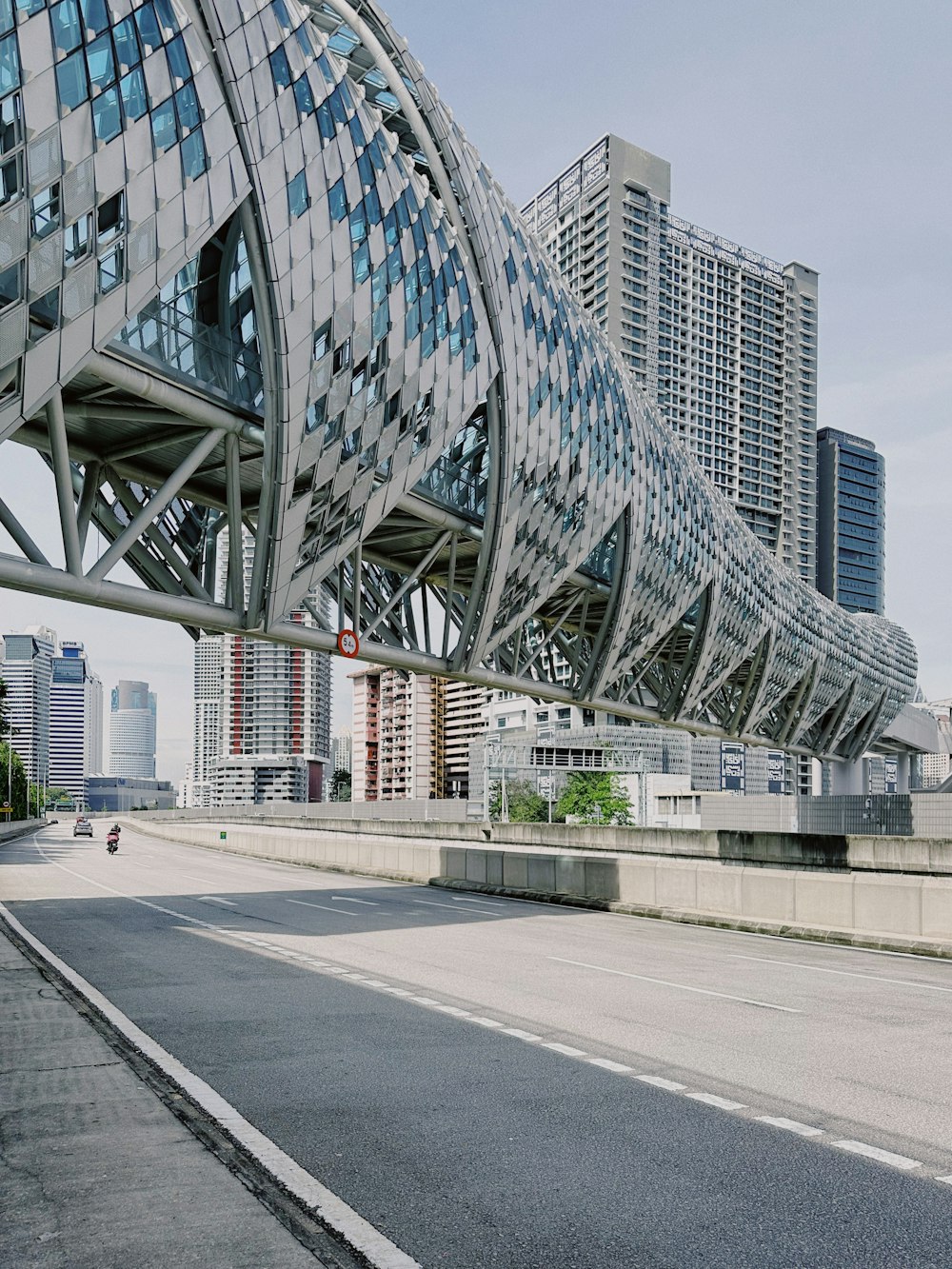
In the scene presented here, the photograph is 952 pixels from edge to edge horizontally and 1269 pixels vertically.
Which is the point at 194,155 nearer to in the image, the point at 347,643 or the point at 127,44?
the point at 127,44

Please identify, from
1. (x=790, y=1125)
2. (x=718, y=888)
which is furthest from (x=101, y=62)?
(x=790, y=1125)

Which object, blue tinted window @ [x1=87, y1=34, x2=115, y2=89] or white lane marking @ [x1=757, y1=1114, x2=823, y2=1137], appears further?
blue tinted window @ [x1=87, y1=34, x2=115, y2=89]

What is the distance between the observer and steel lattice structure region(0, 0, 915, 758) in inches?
696

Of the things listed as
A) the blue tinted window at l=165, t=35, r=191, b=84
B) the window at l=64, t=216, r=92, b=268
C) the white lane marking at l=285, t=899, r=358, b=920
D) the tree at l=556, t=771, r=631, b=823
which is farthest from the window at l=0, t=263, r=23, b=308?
the tree at l=556, t=771, r=631, b=823

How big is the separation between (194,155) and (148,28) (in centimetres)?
203

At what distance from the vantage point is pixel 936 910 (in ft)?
55.7

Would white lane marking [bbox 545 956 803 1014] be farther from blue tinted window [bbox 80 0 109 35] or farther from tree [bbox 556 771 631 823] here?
tree [bbox 556 771 631 823]

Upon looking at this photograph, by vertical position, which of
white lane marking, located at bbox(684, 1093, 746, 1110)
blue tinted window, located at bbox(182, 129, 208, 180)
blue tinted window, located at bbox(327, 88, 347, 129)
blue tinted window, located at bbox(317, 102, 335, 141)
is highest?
blue tinted window, located at bbox(327, 88, 347, 129)

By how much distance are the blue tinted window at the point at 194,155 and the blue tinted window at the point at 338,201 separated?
378 cm

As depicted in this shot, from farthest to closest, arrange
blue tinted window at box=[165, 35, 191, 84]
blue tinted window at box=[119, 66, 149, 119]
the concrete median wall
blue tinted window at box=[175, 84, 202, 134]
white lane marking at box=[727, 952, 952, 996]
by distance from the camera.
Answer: blue tinted window at box=[175, 84, 202, 134] < blue tinted window at box=[165, 35, 191, 84] < blue tinted window at box=[119, 66, 149, 119] < the concrete median wall < white lane marking at box=[727, 952, 952, 996]

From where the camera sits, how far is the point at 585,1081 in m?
7.97

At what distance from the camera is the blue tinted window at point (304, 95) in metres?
22.3

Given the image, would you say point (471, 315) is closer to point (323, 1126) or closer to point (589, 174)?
point (323, 1126)

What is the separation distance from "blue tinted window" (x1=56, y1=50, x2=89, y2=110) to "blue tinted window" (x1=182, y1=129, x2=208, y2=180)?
234 centimetres
